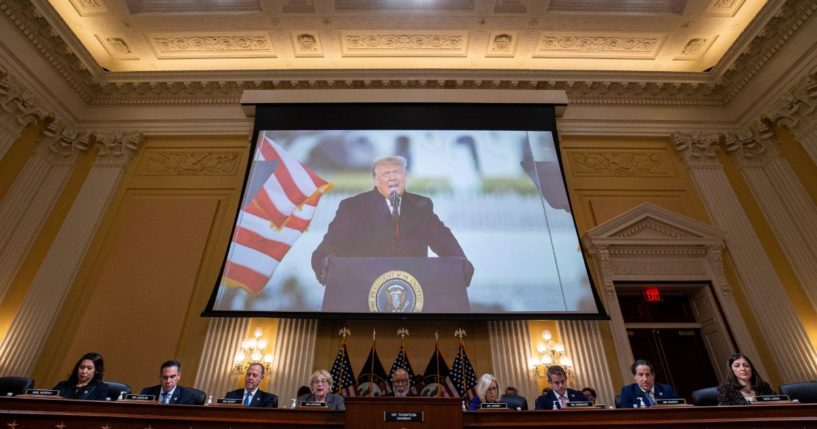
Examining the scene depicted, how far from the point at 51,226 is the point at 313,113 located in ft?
15.1

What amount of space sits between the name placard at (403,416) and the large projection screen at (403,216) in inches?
117

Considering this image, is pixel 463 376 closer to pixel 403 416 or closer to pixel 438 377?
pixel 438 377

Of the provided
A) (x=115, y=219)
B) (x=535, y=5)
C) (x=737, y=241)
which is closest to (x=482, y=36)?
(x=535, y=5)

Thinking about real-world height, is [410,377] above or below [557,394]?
above

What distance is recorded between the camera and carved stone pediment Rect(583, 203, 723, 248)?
21.1 feet

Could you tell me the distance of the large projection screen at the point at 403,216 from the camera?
18.8ft

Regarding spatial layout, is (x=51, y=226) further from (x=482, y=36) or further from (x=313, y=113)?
(x=482, y=36)

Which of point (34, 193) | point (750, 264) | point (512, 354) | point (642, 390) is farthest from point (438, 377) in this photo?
point (34, 193)

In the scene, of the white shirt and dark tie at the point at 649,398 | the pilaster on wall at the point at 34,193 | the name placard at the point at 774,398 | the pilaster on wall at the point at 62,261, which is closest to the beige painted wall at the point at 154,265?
the pilaster on wall at the point at 62,261

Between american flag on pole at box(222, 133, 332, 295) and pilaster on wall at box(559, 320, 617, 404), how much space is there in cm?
414

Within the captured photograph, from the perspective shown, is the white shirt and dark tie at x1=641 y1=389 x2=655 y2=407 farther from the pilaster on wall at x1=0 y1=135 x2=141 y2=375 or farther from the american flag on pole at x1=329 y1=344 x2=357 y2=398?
the pilaster on wall at x1=0 y1=135 x2=141 y2=375

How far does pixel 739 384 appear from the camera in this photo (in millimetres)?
3410

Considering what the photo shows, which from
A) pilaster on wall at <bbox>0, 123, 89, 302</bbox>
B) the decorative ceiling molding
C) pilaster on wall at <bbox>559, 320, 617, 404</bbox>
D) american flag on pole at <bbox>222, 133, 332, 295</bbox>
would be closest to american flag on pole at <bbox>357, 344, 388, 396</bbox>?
american flag on pole at <bbox>222, 133, 332, 295</bbox>

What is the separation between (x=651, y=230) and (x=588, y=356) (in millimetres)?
2428
